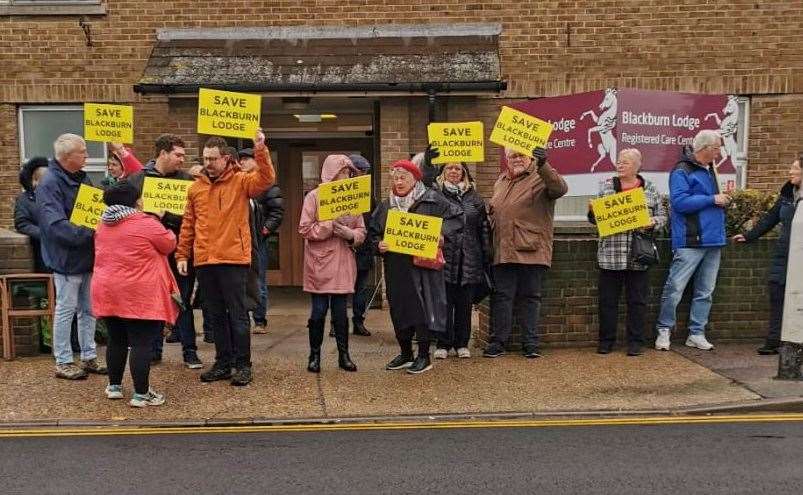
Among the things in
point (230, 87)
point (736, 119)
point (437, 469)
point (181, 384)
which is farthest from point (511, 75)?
point (437, 469)

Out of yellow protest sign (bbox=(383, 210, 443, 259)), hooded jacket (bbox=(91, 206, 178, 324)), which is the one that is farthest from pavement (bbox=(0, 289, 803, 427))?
yellow protest sign (bbox=(383, 210, 443, 259))

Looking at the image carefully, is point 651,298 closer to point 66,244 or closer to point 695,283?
point 695,283

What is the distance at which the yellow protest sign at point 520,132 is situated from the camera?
20.6 ft

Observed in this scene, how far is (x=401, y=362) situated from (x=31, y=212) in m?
3.78

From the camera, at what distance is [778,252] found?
272 inches

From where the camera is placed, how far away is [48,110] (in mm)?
10219

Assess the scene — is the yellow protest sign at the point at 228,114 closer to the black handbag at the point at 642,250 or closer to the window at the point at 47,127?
the black handbag at the point at 642,250

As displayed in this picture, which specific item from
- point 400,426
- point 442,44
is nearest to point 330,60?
point 442,44

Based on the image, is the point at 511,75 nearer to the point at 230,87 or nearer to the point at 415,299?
the point at 230,87

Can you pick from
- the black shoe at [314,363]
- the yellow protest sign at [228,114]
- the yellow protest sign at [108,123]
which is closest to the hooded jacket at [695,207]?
the black shoe at [314,363]

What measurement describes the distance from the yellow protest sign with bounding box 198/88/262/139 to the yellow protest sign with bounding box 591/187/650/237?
121 inches

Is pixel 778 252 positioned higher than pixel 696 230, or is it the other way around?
pixel 696 230

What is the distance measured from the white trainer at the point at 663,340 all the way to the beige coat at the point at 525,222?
143cm

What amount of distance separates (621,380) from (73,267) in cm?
456
